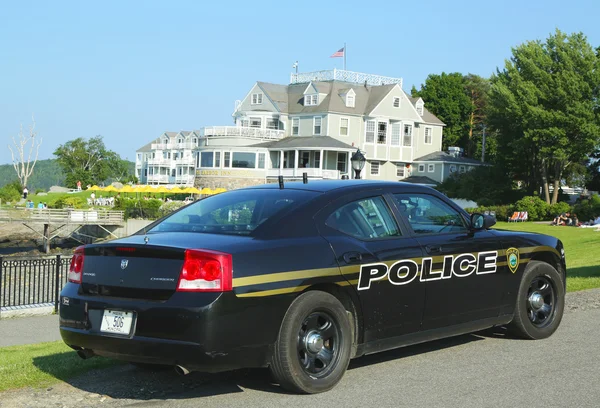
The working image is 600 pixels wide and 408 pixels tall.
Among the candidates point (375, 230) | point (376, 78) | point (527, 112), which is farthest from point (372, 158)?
A: point (375, 230)

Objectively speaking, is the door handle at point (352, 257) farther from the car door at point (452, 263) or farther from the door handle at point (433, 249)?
the door handle at point (433, 249)

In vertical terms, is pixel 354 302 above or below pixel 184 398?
above

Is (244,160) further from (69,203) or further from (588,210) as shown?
(588,210)

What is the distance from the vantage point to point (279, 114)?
70.2 m

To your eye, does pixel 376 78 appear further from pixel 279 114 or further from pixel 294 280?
pixel 294 280

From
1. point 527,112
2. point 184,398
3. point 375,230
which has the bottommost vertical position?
point 184,398

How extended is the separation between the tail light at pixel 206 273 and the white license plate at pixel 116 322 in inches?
18.5

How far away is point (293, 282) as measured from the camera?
18.9 ft

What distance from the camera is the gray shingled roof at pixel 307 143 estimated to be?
213ft

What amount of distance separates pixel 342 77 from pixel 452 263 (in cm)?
6500

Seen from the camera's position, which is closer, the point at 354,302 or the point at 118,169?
the point at 354,302

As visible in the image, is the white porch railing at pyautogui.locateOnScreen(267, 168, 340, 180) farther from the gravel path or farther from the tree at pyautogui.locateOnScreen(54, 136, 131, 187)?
the tree at pyautogui.locateOnScreen(54, 136, 131, 187)

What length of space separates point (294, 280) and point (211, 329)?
79 centimetres

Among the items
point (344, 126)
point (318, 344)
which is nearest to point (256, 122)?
point (344, 126)
